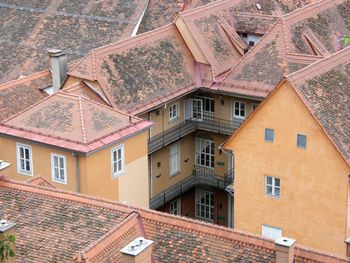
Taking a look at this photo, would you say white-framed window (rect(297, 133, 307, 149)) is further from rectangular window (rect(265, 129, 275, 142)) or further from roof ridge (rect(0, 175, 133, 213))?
roof ridge (rect(0, 175, 133, 213))

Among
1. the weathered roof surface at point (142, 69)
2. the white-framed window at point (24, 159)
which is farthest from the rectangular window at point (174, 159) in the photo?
the white-framed window at point (24, 159)

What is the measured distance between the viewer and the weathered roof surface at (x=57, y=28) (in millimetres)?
65875

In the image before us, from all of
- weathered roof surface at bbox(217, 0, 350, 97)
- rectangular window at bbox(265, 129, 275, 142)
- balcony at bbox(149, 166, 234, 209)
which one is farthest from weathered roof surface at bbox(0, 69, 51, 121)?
rectangular window at bbox(265, 129, 275, 142)

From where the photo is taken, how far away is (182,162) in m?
55.1

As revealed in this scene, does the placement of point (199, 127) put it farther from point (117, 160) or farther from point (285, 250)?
point (285, 250)

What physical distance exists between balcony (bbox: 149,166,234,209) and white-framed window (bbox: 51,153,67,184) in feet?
25.2

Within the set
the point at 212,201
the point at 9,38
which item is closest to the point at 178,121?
the point at 212,201

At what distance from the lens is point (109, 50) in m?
51.0

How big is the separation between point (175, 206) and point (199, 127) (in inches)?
210

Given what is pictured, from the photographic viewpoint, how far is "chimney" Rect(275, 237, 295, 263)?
28.6 meters

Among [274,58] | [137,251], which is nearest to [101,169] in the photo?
[274,58]

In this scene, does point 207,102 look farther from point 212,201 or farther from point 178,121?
point 212,201

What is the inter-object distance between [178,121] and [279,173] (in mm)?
12172

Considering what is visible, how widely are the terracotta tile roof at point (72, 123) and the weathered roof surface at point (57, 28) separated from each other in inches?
727
